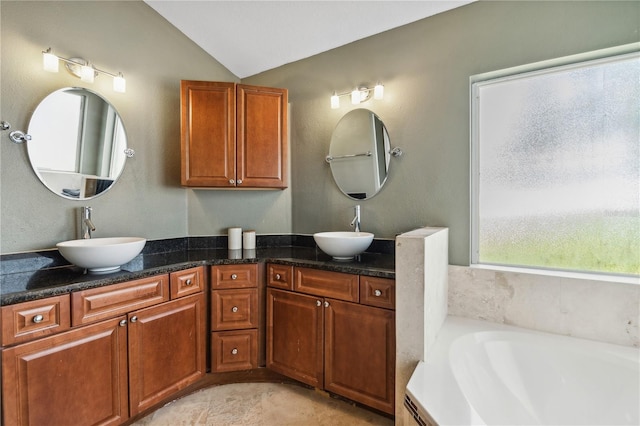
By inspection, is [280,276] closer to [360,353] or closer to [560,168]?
[360,353]

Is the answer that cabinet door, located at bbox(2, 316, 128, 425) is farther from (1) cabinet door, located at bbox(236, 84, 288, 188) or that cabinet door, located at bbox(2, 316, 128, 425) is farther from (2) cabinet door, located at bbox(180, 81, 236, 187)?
(1) cabinet door, located at bbox(236, 84, 288, 188)

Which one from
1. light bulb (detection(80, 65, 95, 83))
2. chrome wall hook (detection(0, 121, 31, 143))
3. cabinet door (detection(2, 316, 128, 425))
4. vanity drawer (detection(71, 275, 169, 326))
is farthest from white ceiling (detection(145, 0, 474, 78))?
cabinet door (detection(2, 316, 128, 425))

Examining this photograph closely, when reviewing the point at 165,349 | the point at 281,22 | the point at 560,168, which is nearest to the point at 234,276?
the point at 165,349

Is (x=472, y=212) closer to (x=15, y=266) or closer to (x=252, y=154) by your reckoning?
(x=252, y=154)

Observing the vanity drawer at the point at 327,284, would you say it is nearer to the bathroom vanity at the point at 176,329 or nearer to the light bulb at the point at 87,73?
the bathroom vanity at the point at 176,329

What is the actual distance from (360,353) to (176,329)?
1138 mm

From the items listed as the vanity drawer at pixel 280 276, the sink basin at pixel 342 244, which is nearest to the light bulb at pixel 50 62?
the vanity drawer at pixel 280 276

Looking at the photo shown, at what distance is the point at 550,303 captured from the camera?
64.0 inches

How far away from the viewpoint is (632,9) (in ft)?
4.77

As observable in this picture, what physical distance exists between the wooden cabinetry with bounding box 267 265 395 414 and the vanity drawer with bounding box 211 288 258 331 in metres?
0.11

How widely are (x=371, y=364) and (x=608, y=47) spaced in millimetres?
2119

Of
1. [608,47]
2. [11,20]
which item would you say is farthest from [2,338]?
[608,47]

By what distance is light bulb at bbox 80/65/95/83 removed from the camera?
5.97ft

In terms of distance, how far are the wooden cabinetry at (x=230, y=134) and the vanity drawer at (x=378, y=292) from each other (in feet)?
3.78
